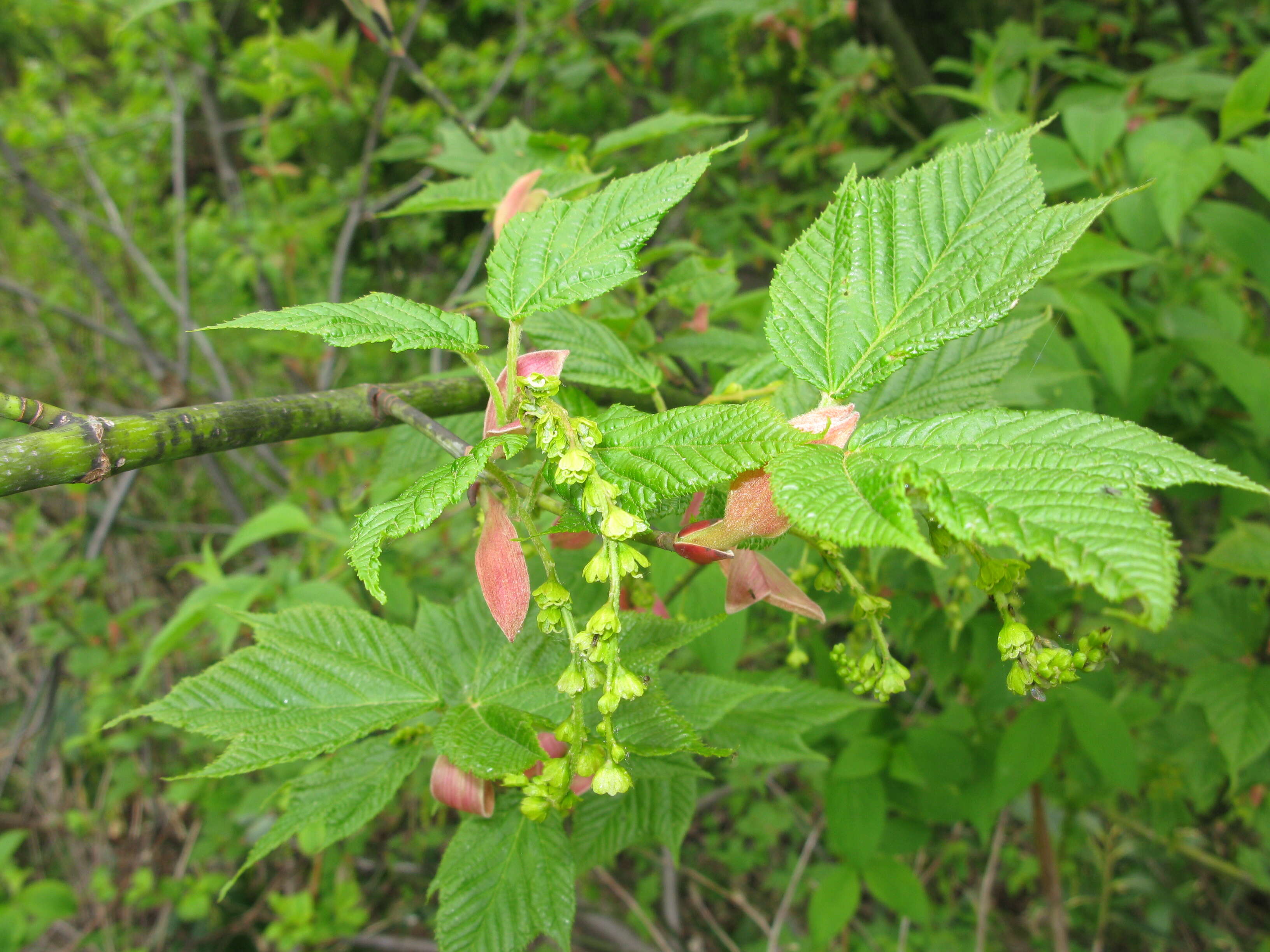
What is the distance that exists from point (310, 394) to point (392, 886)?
2.69 m

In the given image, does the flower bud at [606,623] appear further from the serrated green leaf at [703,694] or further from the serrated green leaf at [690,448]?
the serrated green leaf at [703,694]

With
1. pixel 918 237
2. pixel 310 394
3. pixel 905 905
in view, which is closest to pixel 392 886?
pixel 905 905

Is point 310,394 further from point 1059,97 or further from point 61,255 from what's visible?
point 61,255

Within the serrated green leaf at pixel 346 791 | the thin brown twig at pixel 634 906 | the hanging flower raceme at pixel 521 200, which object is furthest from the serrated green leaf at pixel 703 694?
the thin brown twig at pixel 634 906

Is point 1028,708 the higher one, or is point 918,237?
point 918,237

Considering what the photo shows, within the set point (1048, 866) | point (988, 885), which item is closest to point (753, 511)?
point (1048, 866)

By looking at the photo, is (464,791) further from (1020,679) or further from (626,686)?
(1020,679)

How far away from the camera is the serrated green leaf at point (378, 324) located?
0.51m

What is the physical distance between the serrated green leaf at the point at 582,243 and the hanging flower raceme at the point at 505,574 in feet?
0.55

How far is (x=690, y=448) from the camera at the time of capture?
47 centimetres

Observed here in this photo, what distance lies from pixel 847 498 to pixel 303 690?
63cm

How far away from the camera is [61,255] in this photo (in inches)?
180

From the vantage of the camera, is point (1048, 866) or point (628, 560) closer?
point (628, 560)

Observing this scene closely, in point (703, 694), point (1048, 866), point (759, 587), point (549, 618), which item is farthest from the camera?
point (1048, 866)
